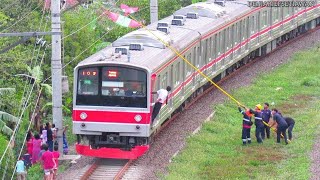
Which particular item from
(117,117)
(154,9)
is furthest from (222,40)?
(117,117)

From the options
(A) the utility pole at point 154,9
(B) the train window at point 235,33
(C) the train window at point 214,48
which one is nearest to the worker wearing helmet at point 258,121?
(C) the train window at point 214,48

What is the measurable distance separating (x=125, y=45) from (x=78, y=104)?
2.87 metres

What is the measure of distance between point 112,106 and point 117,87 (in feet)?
1.49

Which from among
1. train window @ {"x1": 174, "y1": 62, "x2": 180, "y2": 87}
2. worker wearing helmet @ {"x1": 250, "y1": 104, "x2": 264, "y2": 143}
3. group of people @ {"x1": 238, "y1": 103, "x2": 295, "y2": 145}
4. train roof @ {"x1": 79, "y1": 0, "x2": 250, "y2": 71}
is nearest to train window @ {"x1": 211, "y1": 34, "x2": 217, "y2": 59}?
train roof @ {"x1": 79, "y1": 0, "x2": 250, "y2": 71}

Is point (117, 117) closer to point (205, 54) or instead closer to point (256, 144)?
point (256, 144)

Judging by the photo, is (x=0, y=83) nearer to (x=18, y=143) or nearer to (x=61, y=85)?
(x=18, y=143)

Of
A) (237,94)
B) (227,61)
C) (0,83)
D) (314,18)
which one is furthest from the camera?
(314,18)

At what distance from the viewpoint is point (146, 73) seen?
69.2ft

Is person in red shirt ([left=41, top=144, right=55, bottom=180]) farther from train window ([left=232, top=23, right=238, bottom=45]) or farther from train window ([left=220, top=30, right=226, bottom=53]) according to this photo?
train window ([left=232, top=23, right=238, bottom=45])

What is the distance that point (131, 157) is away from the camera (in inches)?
831

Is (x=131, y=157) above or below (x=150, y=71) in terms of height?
below

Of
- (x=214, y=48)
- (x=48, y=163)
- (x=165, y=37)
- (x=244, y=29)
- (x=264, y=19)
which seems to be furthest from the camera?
(x=264, y=19)

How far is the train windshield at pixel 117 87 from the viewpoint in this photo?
21.1m

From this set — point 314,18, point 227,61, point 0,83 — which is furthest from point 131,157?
point 314,18
